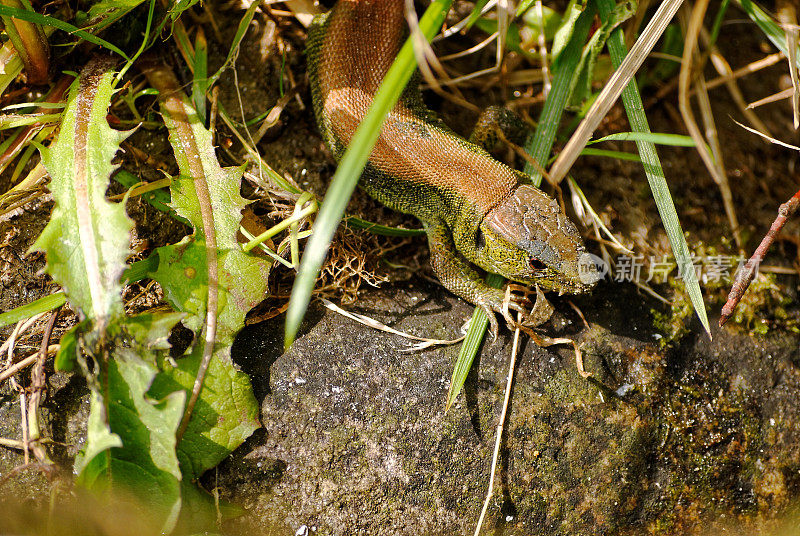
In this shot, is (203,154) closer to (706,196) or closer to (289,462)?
(289,462)

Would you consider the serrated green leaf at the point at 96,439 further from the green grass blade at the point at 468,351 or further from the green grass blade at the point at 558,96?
the green grass blade at the point at 558,96

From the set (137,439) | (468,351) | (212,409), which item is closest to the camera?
(137,439)

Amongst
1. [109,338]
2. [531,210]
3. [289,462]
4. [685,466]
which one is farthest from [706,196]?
[109,338]

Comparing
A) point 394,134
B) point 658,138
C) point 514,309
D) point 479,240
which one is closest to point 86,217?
point 394,134

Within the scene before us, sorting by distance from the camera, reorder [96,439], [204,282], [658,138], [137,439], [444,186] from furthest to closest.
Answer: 1. [444,186]
2. [658,138]
3. [204,282]
4. [137,439]
5. [96,439]

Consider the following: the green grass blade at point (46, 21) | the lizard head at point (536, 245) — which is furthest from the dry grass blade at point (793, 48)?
the green grass blade at point (46, 21)

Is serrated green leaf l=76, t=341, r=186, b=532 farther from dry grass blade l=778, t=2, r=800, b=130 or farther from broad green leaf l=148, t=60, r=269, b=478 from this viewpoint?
dry grass blade l=778, t=2, r=800, b=130

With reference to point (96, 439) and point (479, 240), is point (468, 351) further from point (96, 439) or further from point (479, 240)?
point (96, 439)

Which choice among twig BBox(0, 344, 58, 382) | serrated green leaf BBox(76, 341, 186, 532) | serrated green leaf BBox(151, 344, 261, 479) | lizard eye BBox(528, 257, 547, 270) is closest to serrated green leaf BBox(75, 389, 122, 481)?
serrated green leaf BBox(76, 341, 186, 532)
